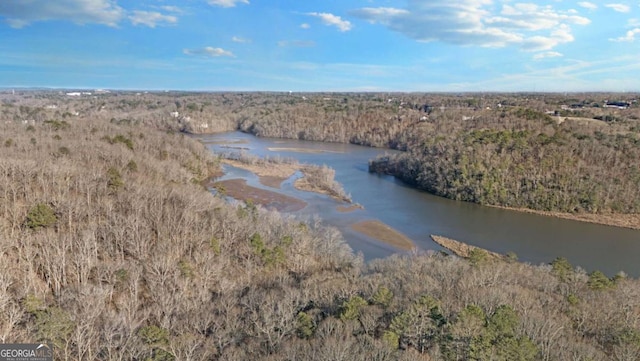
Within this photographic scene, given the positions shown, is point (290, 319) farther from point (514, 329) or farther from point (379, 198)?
point (379, 198)

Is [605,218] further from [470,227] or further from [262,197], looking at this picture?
[262,197]

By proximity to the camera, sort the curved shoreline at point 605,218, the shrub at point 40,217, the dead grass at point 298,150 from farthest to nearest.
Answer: the dead grass at point 298,150, the curved shoreline at point 605,218, the shrub at point 40,217

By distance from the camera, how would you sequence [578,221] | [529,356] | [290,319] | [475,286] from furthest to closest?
[578,221] → [475,286] → [290,319] → [529,356]

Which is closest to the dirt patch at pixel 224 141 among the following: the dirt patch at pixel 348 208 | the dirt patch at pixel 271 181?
the dirt patch at pixel 271 181

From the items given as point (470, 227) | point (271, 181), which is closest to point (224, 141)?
point (271, 181)

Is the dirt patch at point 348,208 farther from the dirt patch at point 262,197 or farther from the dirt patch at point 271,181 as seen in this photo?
the dirt patch at point 271,181

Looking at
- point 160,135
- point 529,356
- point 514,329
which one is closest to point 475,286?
point 514,329
